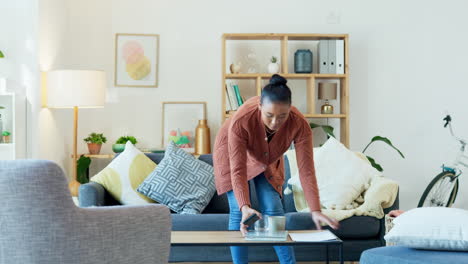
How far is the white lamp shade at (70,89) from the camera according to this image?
4.99 m

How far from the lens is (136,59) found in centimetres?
577

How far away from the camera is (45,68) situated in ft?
16.7

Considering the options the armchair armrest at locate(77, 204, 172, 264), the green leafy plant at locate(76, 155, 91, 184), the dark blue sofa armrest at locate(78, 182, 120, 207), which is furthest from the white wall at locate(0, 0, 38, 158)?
the armchair armrest at locate(77, 204, 172, 264)

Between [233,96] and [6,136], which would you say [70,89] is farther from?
[233,96]

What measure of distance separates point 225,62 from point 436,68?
1999mm

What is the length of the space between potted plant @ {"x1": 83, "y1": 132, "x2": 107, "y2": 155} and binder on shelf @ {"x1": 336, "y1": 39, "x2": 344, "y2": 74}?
2.13 m

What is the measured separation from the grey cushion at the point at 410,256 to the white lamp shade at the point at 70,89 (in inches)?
129

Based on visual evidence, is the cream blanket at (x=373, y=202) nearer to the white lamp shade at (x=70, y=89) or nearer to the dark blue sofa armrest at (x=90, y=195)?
the dark blue sofa armrest at (x=90, y=195)

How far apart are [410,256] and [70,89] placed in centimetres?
348

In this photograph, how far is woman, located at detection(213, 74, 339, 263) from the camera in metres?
2.72

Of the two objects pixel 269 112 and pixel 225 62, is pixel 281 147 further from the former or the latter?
pixel 225 62

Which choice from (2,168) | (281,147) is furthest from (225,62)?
(2,168)

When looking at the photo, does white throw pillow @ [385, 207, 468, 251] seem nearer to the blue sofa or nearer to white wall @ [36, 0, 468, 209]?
the blue sofa

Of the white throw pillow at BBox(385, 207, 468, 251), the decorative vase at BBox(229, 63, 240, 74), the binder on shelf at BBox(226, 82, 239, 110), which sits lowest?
the white throw pillow at BBox(385, 207, 468, 251)
